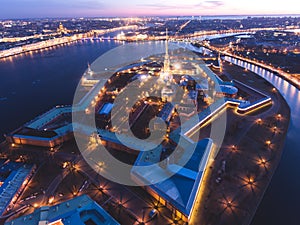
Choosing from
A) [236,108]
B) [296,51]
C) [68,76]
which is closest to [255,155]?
[236,108]

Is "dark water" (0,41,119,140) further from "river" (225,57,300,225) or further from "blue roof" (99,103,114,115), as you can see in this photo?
"river" (225,57,300,225)

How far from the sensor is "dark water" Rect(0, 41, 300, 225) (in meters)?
14.3

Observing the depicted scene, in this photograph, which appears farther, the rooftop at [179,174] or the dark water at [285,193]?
the dark water at [285,193]

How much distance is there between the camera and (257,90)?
31938 millimetres

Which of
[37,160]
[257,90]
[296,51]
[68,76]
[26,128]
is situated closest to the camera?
[37,160]

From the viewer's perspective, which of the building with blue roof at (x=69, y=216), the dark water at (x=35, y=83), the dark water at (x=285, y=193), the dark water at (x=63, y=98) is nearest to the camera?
the building with blue roof at (x=69, y=216)

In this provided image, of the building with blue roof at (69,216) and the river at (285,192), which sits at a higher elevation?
the building with blue roof at (69,216)

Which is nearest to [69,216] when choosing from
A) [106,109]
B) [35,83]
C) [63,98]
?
[106,109]

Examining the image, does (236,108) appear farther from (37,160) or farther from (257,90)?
(37,160)

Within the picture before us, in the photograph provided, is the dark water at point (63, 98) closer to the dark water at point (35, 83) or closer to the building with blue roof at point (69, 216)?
the dark water at point (35, 83)

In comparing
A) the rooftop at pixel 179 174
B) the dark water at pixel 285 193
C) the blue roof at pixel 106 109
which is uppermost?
the blue roof at pixel 106 109

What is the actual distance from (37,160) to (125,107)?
11.9 metres

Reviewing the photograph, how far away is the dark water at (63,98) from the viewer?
14320mm

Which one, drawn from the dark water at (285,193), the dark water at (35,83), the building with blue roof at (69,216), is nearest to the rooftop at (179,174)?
the building with blue roof at (69,216)
